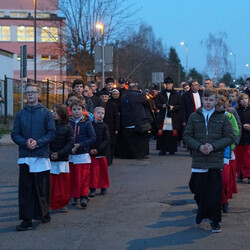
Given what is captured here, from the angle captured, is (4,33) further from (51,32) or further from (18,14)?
(51,32)

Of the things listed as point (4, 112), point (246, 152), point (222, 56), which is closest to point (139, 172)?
point (246, 152)

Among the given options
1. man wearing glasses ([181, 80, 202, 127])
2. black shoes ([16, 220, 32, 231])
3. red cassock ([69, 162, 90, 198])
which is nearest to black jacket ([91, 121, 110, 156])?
red cassock ([69, 162, 90, 198])

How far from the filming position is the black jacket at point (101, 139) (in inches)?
373

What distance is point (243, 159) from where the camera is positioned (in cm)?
1091

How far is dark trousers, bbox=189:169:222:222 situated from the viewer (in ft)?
22.8

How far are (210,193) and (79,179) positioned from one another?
2.41 meters

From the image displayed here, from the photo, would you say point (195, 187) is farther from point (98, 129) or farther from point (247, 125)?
point (247, 125)

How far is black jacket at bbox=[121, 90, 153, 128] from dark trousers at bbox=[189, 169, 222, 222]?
791 cm

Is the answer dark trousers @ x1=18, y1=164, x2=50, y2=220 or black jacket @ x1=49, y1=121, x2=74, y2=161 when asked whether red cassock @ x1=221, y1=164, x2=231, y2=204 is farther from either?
dark trousers @ x1=18, y1=164, x2=50, y2=220

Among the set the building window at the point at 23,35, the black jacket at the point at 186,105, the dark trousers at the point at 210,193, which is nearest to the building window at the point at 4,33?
the building window at the point at 23,35

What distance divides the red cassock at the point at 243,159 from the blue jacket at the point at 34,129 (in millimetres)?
4734

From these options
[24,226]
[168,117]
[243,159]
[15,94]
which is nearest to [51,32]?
[15,94]

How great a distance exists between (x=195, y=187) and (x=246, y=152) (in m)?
4.03

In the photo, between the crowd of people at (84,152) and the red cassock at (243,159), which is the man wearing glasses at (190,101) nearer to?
the crowd of people at (84,152)
